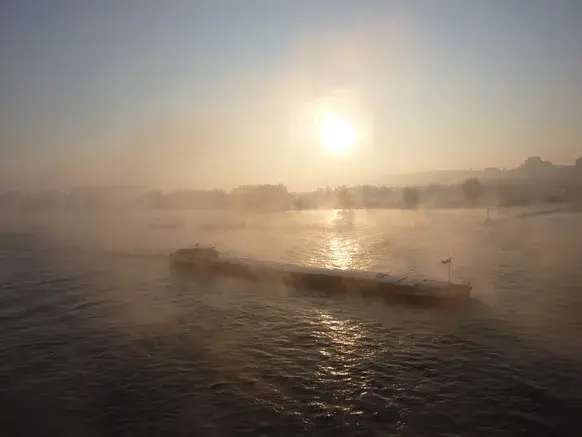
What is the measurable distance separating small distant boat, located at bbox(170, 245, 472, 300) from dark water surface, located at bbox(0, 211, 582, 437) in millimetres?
3558

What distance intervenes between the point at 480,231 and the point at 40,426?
428 ft

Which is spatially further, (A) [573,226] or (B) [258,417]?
(A) [573,226]

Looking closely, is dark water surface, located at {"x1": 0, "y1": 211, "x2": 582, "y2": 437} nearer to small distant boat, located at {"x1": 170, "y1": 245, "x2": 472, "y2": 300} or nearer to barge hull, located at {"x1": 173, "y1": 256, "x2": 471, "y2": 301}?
barge hull, located at {"x1": 173, "y1": 256, "x2": 471, "y2": 301}

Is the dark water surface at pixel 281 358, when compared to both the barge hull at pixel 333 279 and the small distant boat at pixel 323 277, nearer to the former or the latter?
the barge hull at pixel 333 279

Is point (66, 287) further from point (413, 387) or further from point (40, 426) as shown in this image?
point (413, 387)

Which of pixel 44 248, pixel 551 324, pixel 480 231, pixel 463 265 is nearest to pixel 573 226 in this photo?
pixel 480 231

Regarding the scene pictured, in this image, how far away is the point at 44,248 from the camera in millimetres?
106062

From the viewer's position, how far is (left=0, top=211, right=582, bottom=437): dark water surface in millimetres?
24875

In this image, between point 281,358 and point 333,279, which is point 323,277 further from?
point 281,358

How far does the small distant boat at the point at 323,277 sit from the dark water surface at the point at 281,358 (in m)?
3.56

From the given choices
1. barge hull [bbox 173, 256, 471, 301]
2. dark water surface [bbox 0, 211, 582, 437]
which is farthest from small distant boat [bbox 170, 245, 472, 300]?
dark water surface [bbox 0, 211, 582, 437]

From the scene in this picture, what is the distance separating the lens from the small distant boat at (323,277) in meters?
52.9

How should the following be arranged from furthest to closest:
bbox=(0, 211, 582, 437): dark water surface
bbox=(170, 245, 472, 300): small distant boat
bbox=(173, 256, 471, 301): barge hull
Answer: bbox=(170, 245, 472, 300): small distant boat
bbox=(173, 256, 471, 301): barge hull
bbox=(0, 211, 582, 437): dark water surface

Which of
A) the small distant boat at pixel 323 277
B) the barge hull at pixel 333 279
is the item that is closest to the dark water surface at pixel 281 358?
the barge hull at pixel 333 279
